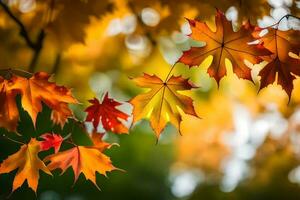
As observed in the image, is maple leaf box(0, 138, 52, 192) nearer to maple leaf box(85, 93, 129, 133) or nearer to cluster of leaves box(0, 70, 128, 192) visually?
cluster of leaves box(0, 70, 128, 192)

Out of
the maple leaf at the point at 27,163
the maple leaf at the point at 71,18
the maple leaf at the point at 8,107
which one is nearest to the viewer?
the maple leaf at the point at 8,107

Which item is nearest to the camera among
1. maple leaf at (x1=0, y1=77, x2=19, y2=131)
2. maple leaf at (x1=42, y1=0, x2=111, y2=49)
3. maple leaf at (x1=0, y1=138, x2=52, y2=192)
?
maple leaf at (x1=0, y1=77, x2=19, y2=131)

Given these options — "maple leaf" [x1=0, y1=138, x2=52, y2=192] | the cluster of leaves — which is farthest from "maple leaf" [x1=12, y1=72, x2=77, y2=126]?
"maple leaf" [x1=0, y1=138, x2=52, y2=192]

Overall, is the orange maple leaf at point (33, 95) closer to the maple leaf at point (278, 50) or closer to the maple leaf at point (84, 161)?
the maple leaf at point (84, 161)

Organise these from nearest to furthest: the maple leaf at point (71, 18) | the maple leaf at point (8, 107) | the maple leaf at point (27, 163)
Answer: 1. the maple leaf at point (8, 107)
2. the maple leaf at point (27, 163)
3. the maple leaf at point (71, 18)

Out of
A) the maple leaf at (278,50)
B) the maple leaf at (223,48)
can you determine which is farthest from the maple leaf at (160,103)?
the maple leaf at (278,50)

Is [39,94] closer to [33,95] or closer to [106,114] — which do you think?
[33,95]
